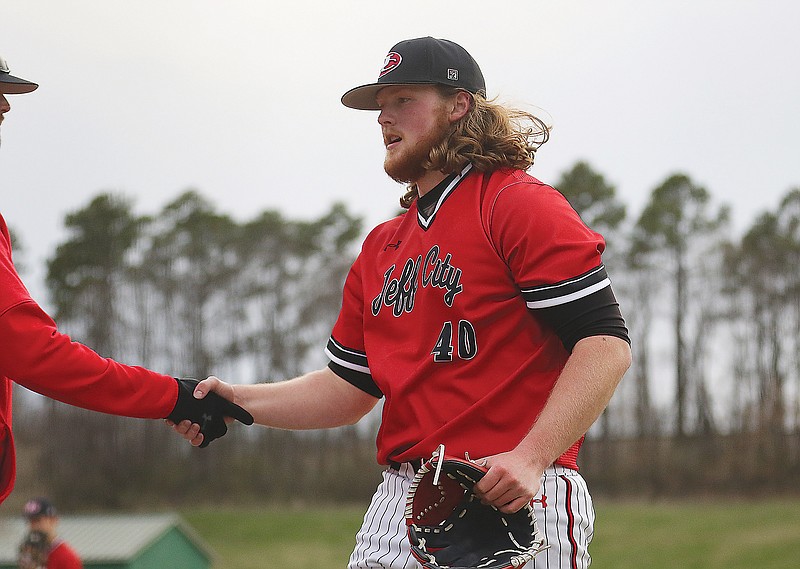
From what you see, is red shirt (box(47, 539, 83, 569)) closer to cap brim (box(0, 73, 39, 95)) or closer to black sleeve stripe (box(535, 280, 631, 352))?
cap brim (box(0, 73, 39, 95))

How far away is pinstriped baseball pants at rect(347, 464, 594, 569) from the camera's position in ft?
10.4

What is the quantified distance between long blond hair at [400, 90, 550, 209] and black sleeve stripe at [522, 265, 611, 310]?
58 cm

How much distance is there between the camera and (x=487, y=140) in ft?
11.7

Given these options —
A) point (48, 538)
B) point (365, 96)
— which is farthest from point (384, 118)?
point (48, 538)

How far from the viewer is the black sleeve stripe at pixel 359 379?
4.09 m

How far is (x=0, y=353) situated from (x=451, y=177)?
167 centimetres

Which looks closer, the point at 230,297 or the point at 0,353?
the point at 0,353

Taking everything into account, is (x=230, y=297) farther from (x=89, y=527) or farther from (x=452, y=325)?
(x=452, y=325)

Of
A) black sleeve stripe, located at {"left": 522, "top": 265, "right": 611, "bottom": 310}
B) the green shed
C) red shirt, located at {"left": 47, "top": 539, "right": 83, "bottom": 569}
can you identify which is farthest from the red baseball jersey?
the green shed

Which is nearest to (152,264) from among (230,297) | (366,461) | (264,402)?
(230,297)

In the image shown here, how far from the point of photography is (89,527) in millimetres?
18406

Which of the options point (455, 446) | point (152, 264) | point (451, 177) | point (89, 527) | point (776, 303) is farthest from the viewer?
point (152, 264)

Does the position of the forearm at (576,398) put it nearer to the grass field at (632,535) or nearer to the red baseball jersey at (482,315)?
the red baseball jersey at (482,315)

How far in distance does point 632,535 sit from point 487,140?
26.8 meters
